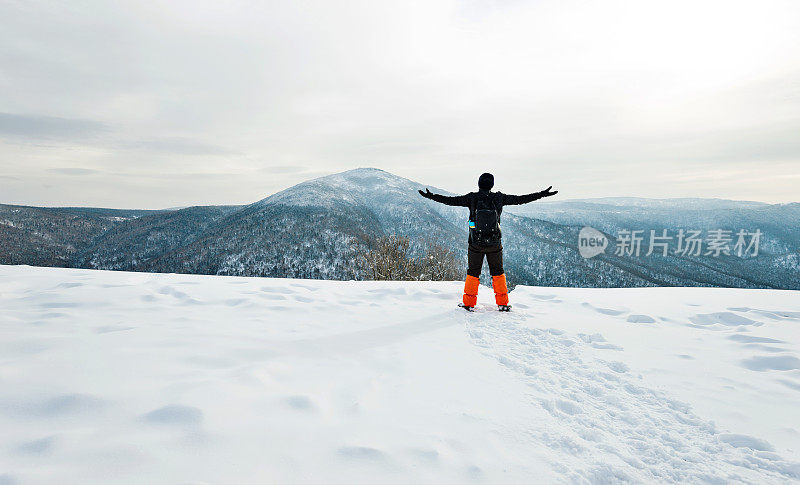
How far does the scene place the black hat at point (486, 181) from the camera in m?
6.23

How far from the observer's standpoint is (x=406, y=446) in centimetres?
224

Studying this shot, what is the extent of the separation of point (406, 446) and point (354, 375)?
1109 millimetres

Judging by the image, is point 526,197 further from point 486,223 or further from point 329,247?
point 329,247

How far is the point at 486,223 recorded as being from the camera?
606 centimetres

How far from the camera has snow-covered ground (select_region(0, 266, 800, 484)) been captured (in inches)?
80.5

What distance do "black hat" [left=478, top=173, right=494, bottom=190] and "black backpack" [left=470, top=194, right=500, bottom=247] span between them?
0.57 ft

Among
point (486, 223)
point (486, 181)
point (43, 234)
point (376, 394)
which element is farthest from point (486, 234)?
point (43, 234)

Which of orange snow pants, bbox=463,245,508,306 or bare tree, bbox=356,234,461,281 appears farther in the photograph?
bare tree, bbox=356,234,461,281

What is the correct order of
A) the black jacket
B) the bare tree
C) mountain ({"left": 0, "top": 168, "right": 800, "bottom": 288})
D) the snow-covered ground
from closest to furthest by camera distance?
the snow-covered ground
the black jacket
the bare tree
mountain ({"left": 0, "top": 168, "right": 800, "bottom": 288})

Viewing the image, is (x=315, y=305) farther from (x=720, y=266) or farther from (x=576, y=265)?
(x=720, y=266)

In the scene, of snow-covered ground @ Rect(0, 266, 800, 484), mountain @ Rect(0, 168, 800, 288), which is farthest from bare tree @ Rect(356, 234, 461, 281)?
mountain @ Rect(0, 168, 800, 288)

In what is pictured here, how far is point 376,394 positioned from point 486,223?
3.94 m

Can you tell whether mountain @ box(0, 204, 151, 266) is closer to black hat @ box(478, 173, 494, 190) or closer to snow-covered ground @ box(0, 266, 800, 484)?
snow-covered ground @ box(0, 266, 800, 484)

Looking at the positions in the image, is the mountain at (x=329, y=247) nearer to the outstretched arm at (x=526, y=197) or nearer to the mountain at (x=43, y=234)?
the mountain at (x=43, y=234)
